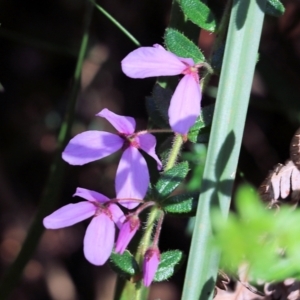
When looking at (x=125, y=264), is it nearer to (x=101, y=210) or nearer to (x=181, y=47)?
(x=101, y=210)

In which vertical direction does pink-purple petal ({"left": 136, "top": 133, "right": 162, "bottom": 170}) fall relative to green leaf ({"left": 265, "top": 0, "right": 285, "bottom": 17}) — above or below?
below

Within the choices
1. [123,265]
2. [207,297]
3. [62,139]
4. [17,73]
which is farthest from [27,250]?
[17,73]

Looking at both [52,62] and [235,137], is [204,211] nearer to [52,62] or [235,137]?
[235,137]

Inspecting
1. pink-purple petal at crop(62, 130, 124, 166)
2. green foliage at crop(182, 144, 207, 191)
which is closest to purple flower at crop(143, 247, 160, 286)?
pink-purple petal at crop(62, 130, 124, 166)

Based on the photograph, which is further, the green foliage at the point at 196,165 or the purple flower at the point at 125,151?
the green foliage at the point at 196,165

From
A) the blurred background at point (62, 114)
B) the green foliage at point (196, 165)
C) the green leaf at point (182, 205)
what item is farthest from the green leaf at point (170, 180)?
the blurred background at point (62, 114)

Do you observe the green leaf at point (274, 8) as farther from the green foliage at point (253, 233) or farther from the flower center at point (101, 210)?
the green foliage at point (253, 233)

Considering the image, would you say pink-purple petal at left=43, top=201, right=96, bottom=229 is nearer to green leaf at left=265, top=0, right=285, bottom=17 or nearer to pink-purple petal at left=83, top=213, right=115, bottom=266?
pink-purple petal at left=83, top=213, right=115, bottom=266

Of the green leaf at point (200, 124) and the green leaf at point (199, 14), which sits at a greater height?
the green leaf at point (199, 14)
